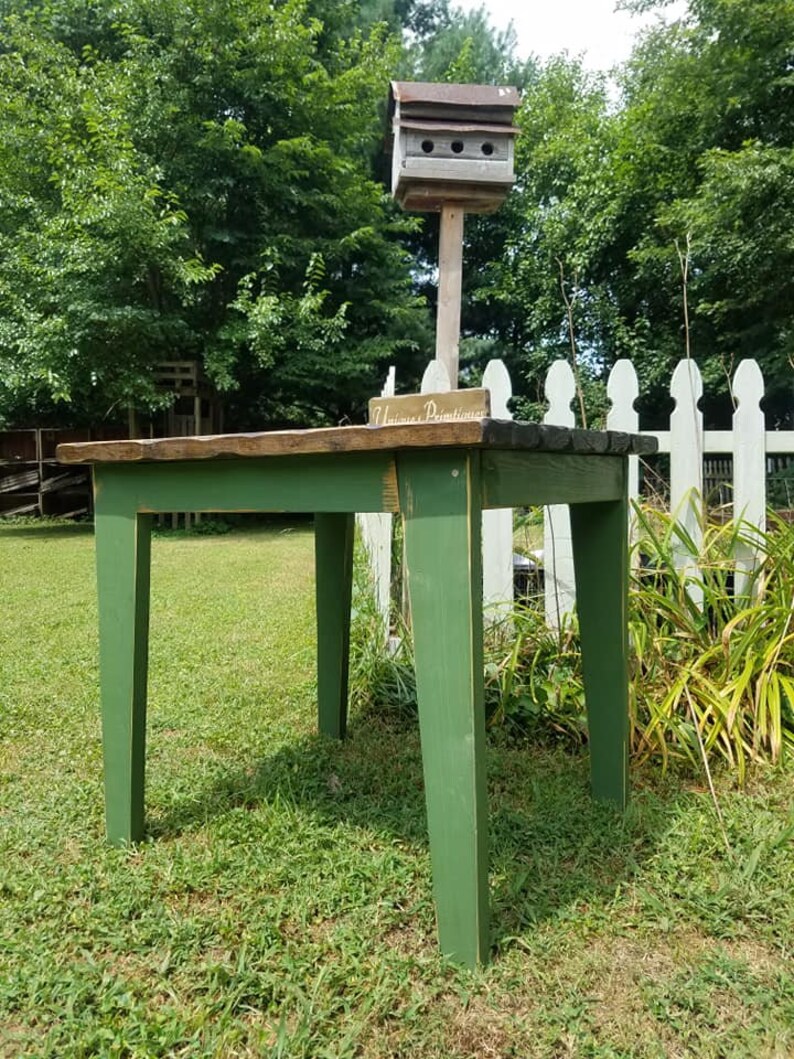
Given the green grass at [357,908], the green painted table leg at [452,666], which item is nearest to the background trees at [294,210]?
the green grass at [357,908]

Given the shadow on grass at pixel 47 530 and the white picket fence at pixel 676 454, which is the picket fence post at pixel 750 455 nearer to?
the white picket fence at pixel 676 454

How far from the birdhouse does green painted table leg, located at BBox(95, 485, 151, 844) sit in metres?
2.18

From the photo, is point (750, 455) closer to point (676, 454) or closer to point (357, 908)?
point (676, 454)

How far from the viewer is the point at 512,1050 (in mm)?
917

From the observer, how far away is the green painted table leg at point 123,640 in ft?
4.41

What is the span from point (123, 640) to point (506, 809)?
3.11ft

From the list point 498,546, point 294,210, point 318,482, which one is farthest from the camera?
point 294,210

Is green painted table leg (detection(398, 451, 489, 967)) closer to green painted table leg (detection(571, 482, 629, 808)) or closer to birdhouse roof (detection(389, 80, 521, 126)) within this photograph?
green painted table leg (detection(571, 482, 629, 808))

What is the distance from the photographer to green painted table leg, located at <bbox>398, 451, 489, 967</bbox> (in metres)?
0.99

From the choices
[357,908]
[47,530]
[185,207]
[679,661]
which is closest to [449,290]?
[679,661]

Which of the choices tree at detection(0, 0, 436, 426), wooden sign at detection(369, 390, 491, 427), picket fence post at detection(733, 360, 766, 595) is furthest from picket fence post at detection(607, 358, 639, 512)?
tree at detection(0, 0, 436, 426)

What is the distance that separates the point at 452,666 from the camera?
1.01 meters

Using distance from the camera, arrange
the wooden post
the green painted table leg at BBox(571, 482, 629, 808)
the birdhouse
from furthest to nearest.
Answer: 1. the birdhouse
2. the wooden post
3. the green painted table leg at BBox(571, 482, 629, 808)

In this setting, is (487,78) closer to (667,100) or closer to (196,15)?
(667,100)
